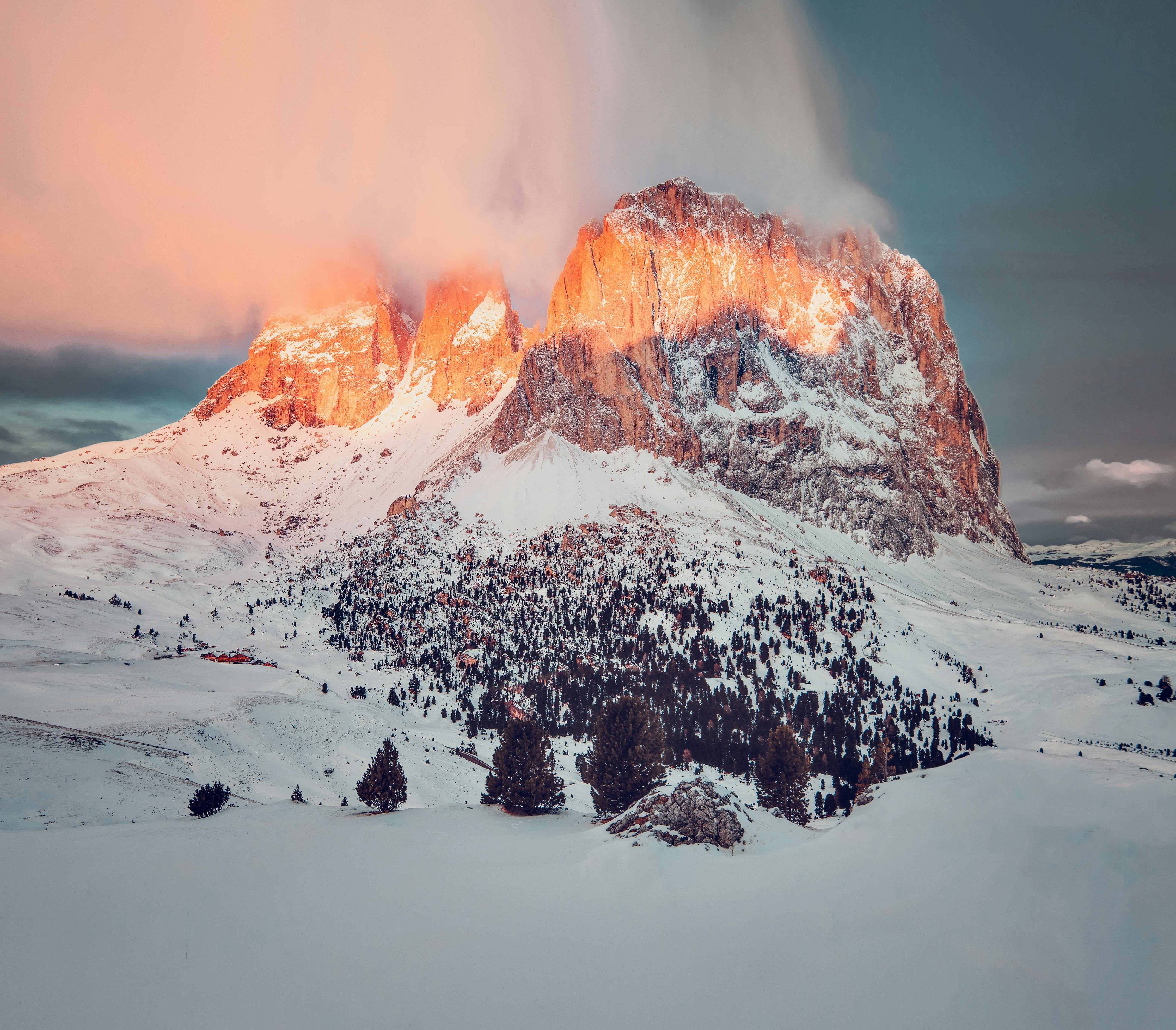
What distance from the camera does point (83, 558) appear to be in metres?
186

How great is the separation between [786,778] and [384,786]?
107 feet

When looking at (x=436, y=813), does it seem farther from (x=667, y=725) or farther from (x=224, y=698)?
(x=667, y=725)

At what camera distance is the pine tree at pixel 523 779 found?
4072 cm

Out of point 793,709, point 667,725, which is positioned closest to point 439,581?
point 667,725

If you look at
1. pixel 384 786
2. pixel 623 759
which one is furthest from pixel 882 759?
pixel 384 786

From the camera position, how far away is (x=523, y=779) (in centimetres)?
4119

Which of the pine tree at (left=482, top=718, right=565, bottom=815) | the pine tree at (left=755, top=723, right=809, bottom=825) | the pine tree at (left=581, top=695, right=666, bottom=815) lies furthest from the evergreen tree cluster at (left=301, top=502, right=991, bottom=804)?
the pine tree at (left=482, top=718, right=565, bottom=815)

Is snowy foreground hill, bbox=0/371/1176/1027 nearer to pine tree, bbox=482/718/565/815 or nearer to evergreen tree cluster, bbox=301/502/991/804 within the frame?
pine tree, bbox=482/718/565/815

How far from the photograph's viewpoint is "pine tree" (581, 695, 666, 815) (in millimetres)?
44031

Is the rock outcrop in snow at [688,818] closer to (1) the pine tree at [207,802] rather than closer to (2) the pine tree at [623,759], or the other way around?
(2) the pine tree at [623,759]

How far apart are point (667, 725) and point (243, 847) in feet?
322

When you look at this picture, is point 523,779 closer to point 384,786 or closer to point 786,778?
point 384,786

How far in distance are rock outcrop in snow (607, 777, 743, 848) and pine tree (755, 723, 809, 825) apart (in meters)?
25.0

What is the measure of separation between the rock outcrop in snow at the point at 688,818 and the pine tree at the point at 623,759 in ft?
45.3
